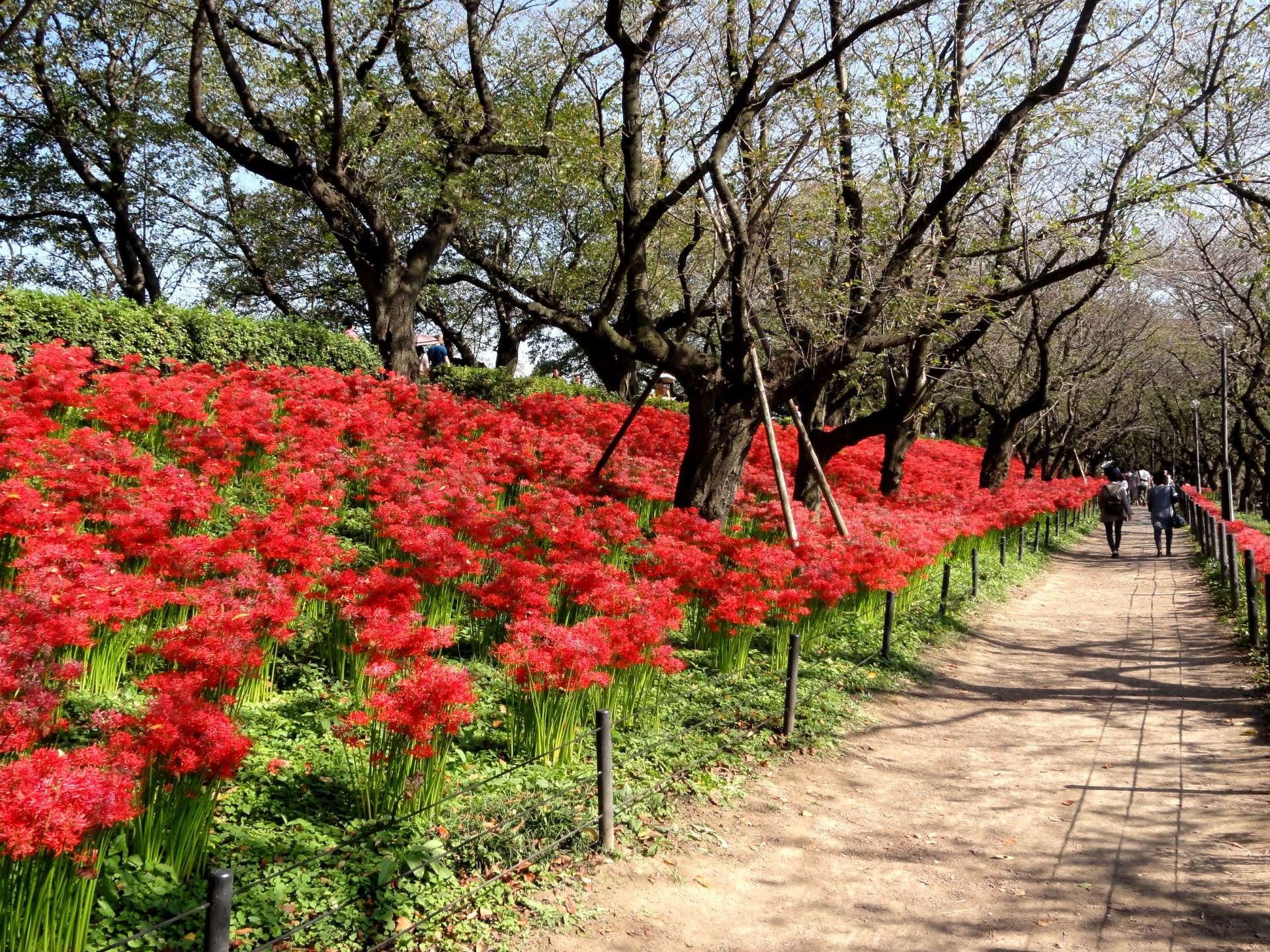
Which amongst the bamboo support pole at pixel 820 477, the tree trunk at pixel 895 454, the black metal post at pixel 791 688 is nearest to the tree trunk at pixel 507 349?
the tree trunk at pixel 895 454

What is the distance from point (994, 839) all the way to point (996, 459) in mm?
18288

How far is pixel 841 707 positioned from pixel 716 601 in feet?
4.74

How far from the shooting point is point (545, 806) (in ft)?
15.4

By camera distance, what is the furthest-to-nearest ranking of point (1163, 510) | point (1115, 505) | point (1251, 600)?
point (1115, 505) < point (1163, 510) < point (1251, 600)

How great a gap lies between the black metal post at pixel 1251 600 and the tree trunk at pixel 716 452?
20.7ft

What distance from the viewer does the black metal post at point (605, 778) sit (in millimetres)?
4645

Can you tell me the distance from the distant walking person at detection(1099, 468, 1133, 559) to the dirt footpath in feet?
40.8

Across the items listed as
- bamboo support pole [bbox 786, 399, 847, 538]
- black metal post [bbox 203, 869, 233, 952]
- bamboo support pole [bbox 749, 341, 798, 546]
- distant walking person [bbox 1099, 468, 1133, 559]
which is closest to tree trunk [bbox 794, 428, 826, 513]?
bamboo support pole [bbox 786, 399, 847, 538]

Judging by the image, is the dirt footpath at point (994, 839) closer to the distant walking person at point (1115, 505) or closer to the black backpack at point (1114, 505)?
the distant walking person at point (1115, 505)

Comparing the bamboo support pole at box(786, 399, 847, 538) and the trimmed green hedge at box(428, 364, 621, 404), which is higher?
the trimmed green hedge at box(428, 364, 621, 404)

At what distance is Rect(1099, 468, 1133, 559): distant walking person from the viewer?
20.3 m

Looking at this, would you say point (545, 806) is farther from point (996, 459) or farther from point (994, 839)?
point (996, 459)

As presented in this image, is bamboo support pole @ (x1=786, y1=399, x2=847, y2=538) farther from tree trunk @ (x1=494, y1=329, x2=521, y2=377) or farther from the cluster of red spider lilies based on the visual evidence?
tree trunk @ (x1=494, y1=329, x2=521, y2=377)

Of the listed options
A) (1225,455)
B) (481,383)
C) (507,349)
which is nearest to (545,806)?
(481,383)
